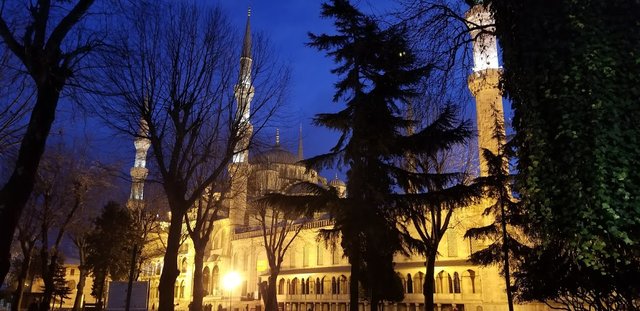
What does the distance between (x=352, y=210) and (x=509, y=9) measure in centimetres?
781

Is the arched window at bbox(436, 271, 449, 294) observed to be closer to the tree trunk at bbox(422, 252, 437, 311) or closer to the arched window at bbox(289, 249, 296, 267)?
the tree trunk at bbox(422, 252, 437, 311)

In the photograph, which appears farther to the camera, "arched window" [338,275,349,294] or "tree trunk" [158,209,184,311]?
"arched window" [338,275,349,294]

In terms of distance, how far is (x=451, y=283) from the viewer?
109ft

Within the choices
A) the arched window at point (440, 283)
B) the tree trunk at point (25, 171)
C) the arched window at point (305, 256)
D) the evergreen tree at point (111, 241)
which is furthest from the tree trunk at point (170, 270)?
the arched window at point (305, 256)

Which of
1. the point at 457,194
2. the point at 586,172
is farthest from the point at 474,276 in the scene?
the point at 586,172

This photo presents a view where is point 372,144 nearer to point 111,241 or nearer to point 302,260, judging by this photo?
point 111,241

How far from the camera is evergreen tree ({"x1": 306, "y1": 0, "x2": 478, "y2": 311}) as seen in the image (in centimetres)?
1359

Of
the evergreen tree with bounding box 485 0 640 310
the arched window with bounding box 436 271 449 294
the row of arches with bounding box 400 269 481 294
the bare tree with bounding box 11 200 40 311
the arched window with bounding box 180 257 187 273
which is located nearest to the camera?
the evergreen tree with bounding box 485 0 640 310

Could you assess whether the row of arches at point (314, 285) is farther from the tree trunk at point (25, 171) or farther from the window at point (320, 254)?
the tree trunk at point (25, 171)

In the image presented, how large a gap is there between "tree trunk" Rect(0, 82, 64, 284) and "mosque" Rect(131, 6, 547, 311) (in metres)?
7.44

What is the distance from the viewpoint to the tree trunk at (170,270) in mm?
13058

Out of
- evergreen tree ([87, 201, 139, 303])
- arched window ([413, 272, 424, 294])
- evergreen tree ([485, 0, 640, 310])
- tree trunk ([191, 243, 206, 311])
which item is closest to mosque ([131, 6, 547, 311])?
arched window ([413, 272, 424, 294])

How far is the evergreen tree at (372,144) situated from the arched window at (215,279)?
144ft

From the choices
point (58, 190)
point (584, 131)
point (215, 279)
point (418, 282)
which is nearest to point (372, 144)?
point (584, 131)
